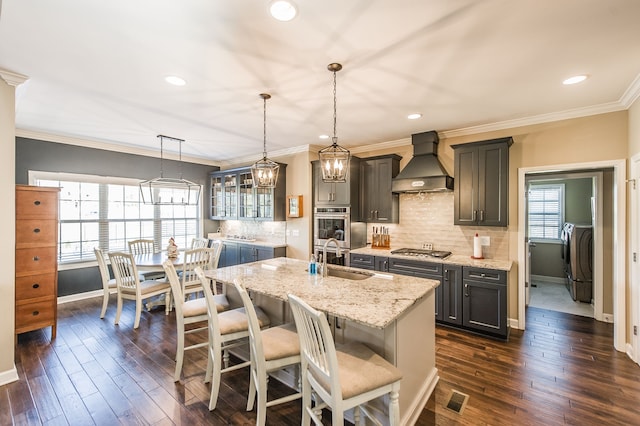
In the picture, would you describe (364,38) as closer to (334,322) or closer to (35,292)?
(334,322)

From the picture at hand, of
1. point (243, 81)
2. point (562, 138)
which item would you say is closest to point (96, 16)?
point (243, 81)

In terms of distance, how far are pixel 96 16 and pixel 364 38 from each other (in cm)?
165

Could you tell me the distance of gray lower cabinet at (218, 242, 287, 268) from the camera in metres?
5.45

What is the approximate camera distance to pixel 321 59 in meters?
2.23

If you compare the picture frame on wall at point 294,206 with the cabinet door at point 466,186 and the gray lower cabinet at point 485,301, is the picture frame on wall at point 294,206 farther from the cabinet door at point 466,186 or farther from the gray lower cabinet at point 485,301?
the gray lower cabinet at point 485,301

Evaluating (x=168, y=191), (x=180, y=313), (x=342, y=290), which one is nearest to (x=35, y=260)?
(x=180, y=313)

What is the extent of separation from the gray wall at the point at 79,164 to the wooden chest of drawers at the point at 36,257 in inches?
60.4

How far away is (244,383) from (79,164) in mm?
4649

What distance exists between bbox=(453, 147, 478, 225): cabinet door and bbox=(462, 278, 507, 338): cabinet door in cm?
85

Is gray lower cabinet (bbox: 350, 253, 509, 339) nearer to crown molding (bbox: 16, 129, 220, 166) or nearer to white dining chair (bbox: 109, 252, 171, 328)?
white dining chair (bbox: 109, 252, 171, 328)

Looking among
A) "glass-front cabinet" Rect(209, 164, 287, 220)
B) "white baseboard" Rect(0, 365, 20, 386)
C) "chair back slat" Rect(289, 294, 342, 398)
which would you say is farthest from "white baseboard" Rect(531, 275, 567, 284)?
"white baseboard" Rect(0, 365, 20, 386)

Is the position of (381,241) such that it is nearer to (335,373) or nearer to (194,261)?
(194,261)

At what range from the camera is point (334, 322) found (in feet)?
7.29

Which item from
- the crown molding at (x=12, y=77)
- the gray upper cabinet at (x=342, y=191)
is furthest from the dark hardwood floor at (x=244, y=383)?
the crown molding at (x=12, y=77)
